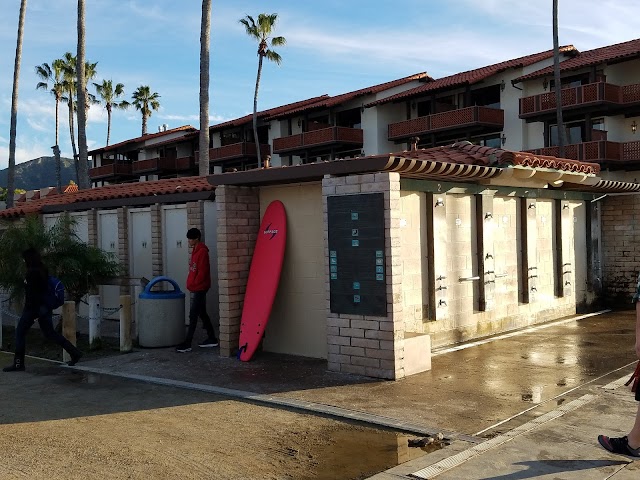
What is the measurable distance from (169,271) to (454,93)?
27.6 metres

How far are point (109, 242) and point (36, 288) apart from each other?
15.0 feet

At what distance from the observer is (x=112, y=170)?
55.5 metres

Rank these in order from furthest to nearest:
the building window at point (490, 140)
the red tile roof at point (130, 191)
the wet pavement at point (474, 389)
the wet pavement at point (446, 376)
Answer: the building window at point (490, 140)
the red tile roof at point (130, 191)
the wet pavement at point (446, 376)
the wet pavement at point (474, 389)

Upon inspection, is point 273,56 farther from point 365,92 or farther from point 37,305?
point 37,305

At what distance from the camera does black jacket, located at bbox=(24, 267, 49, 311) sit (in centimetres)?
938

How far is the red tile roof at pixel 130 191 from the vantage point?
12.4m

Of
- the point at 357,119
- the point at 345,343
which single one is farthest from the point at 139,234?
the point at 357,119

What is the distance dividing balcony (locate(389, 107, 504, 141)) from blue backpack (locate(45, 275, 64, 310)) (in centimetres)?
2807

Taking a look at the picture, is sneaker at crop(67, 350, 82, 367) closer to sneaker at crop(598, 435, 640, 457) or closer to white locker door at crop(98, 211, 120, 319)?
white locker door at crop(98, 211, 120, 319)

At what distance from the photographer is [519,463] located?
16.5 ft

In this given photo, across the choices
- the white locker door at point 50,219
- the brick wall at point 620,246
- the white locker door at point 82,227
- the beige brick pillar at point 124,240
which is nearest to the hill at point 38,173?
the white locker door at point 50,219

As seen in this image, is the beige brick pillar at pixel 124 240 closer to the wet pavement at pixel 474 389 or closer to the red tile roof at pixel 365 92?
the wet pavement at pixel 474 389

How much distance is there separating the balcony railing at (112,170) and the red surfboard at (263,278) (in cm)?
4829

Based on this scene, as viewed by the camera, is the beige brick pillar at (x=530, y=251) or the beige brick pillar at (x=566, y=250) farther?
the beige brick pillar at (x=566, y=250)
